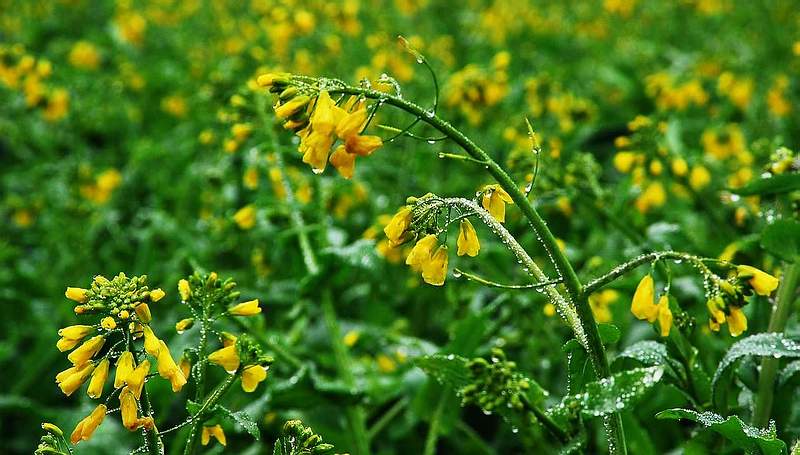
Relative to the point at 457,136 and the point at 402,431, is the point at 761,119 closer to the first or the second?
the point at 402,431

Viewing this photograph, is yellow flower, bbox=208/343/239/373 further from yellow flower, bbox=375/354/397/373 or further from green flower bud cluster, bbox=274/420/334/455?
yellow flower, bbox=375/354/397/373

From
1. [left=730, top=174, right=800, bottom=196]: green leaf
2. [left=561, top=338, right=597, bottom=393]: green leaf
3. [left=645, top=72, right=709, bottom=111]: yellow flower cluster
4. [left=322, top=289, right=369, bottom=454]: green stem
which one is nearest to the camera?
[left=561, top=338, right=597, bottom=393]: green leaf

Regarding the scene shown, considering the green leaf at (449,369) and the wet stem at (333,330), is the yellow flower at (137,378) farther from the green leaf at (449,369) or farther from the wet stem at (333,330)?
the wet stem at (333,330)

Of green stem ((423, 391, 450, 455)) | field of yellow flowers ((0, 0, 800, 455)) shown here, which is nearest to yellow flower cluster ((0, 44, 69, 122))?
field of yellow flowers ((0, 0, 800, 455))

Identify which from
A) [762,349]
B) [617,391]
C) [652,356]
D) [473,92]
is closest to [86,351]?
[617,391]

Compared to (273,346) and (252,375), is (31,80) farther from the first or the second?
(252,375)

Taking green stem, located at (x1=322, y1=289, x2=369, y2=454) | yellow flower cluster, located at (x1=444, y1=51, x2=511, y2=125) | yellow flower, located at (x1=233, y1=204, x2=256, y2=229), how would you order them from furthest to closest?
yellow flower cluster, located at (x1=444, y1=51, x2=511, y2=125)
yellow flower, located at (x1=233, y1=204, x2=256, y2=229)
green stem, located at (x1=322, y1=289, x2=369, y2=454)

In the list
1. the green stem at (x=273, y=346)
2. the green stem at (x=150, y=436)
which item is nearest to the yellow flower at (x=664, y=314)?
the green stem at (x=150, y=436)
